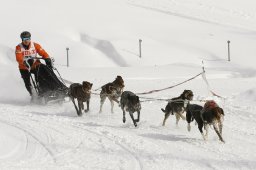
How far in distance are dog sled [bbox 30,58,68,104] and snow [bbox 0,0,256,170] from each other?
222mm

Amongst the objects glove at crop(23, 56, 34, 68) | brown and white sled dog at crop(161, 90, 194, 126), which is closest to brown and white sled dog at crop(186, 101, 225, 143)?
brown and white sled dog at crop(161, 90, 194, 126)

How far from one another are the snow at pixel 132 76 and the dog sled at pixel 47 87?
22 centimetres

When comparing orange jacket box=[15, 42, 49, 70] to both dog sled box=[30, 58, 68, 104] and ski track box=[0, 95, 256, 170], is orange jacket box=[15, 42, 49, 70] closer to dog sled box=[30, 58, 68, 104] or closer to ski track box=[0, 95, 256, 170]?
dog sled box=[30, 58, 68, 104]

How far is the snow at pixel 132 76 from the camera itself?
8.43 m

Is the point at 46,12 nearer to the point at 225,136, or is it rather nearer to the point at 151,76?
the point at 151,76

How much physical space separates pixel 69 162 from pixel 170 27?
60.8 feet

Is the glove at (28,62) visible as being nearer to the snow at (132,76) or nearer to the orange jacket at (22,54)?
the orange jacket at (22,54)

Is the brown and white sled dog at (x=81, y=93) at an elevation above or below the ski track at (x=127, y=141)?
above

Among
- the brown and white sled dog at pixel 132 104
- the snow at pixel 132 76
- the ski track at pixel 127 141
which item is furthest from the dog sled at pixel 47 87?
the brown and white sled dog at pixel 132 104

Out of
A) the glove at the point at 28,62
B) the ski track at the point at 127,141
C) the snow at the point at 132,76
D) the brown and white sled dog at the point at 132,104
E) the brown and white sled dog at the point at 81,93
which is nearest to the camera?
the ski track at the point at 127,141

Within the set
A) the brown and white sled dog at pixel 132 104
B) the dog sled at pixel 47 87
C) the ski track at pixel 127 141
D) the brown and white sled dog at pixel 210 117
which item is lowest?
the ski track at pixel 127 141

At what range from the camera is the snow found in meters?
8.43

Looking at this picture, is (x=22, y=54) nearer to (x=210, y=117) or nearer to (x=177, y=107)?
(x=177, y=107)

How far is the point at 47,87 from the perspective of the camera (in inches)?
535
